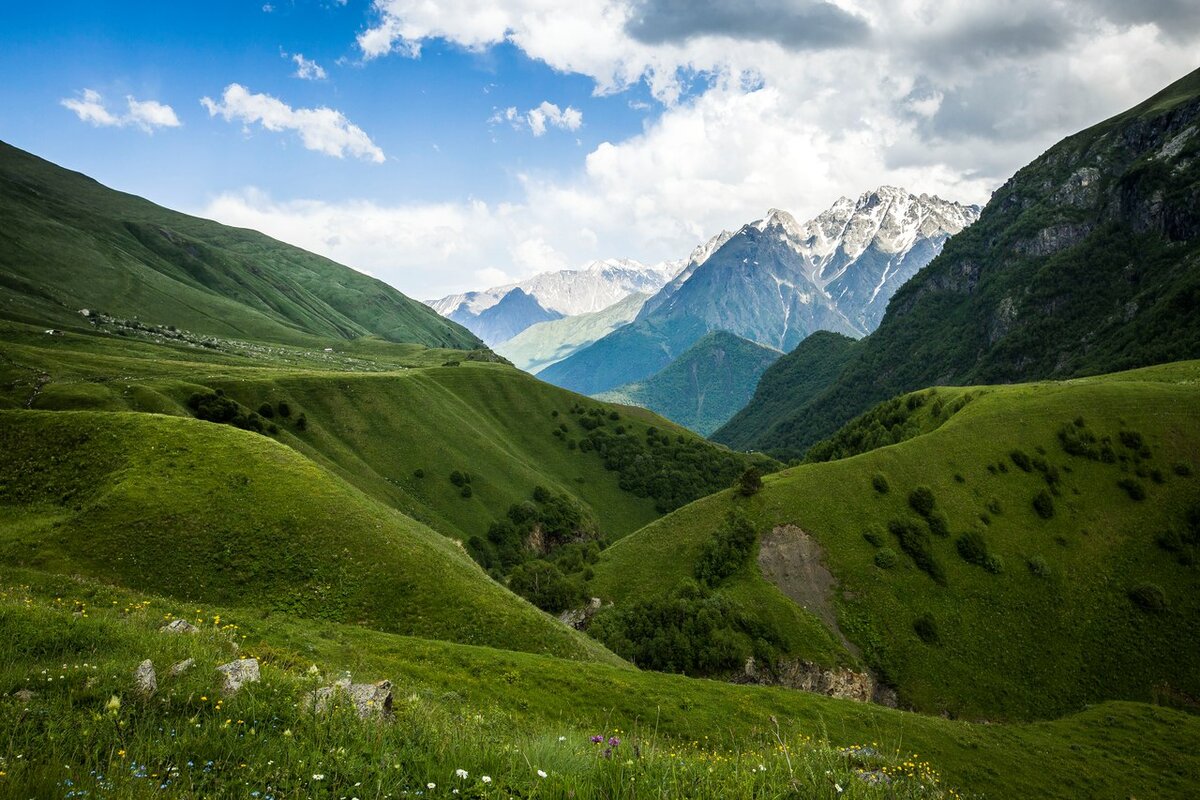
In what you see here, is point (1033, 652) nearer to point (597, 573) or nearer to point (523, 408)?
point (597, 573)

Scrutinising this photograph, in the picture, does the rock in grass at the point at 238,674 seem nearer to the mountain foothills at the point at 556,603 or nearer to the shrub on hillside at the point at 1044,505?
the mountain foothills at the point at 556,603

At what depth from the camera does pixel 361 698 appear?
13766 millimetres

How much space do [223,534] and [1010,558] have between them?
10440 centimetres

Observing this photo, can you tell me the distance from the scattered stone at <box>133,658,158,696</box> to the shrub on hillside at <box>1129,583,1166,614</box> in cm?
11158

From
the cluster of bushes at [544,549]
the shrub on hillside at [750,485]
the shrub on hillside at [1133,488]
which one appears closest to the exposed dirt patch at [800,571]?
the shrub on hillside at [750,485]

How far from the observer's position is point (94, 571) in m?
37.3

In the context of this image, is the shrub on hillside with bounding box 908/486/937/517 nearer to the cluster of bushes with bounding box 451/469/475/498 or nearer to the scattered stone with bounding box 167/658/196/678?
the cluster of bushes with bounding box 451/469/475/498

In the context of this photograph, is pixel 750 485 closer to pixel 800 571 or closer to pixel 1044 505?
pixel 800 571

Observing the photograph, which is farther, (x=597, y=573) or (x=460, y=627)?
(x=597, y=573)

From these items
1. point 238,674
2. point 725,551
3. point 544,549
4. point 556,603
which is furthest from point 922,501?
point 238,674

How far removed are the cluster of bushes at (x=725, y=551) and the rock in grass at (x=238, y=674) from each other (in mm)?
81287

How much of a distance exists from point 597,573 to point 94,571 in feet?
241

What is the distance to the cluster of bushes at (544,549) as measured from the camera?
91.0 metres

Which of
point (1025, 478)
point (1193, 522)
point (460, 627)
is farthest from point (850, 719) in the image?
point (1193, 522)
